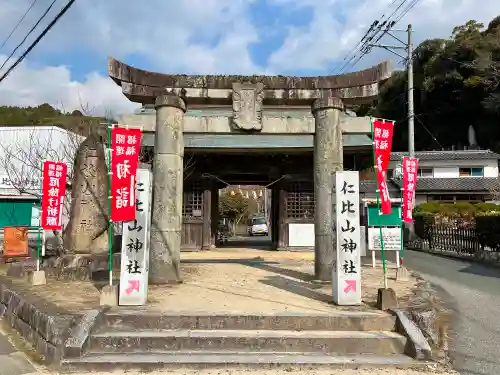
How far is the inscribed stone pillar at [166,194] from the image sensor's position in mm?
9555

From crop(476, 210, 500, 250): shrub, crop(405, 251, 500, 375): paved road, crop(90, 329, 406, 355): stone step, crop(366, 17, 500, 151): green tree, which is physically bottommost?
crop(405, 251, 500, 375): paved road

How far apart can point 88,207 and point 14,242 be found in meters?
5.34

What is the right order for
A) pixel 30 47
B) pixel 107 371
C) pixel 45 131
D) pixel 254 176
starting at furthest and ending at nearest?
pixel 45 131, pixel 254 176, pixel 30 47, pixel 107 371

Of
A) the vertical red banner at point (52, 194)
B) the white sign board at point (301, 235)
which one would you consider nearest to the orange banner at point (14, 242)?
the vertical red banner at point (52, 194)

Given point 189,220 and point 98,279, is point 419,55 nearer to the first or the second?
point 189,220

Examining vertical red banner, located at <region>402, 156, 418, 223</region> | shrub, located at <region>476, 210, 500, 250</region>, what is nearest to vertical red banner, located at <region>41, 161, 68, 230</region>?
vertical red banner, located at <region>402, 156, 418, 223</region>

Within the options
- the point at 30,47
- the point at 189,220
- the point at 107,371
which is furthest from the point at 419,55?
the point at 107,371

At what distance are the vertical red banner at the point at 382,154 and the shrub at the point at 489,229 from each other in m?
9.36

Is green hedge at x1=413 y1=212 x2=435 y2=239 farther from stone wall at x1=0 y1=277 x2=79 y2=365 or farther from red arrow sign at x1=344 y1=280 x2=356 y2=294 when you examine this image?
stone wall at x1=0 y1=277 x2=79 y2=365

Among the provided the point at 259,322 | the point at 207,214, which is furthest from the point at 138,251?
the point at 207,214

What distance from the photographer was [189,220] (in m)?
19.6

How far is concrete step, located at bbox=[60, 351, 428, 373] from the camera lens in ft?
18.0

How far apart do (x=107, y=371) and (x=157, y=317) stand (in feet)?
3.70

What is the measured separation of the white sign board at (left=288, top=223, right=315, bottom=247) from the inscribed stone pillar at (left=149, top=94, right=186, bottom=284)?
10282 millimetres
